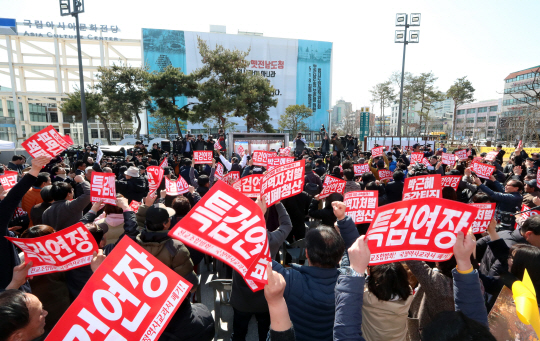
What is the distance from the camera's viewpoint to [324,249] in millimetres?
1825

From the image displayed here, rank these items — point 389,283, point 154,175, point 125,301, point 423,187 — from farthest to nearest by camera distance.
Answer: point 154,175, point 423,187, point 389,283, point 125,301

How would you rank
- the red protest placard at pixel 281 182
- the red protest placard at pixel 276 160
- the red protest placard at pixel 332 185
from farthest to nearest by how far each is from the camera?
the red protest placard at pixel 276 160, the red protest placard at pixel 332 185, the red protest placard at pixel 281 182

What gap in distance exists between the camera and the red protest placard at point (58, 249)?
85.7 inches

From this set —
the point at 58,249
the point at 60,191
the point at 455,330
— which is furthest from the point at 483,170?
the point at 60,191

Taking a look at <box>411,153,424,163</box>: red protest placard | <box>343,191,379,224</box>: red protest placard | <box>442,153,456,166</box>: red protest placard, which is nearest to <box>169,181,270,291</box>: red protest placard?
<box>343,191,379,224</box>: red protest placard

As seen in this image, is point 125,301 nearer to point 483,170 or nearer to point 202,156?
point 202,156

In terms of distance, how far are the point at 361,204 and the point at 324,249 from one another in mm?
1835

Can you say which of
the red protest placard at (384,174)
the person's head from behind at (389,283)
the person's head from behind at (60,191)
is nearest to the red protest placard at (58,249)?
the person's head from behind at (60,191)

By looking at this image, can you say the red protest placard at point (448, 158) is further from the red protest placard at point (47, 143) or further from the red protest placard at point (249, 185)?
the red protest placard at point (47, 143)

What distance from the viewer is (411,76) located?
108 ft

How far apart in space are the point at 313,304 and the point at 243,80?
23305 mm

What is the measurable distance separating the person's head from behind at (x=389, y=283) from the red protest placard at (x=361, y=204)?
1.77 m

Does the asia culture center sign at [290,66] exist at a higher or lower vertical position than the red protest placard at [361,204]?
higher

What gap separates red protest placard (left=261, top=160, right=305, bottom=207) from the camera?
9.78 feet
